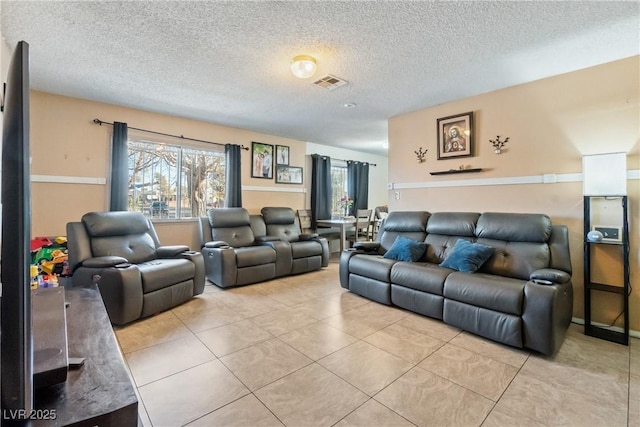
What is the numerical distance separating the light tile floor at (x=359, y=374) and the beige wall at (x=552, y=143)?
1.08m

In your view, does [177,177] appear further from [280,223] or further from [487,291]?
[487,291]

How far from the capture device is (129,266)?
2.70m

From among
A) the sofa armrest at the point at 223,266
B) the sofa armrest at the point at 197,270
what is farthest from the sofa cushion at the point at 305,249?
the sofa armrest at the point at 197,270

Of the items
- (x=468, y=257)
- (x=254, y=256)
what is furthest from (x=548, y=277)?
(x=254, y=256)

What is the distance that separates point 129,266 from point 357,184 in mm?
4969

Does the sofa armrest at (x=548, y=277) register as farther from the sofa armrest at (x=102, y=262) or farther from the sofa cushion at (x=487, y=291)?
the sofa armrest at (x=102, y=262)

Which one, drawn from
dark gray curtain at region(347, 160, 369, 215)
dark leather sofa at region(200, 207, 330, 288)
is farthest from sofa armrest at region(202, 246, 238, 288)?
dark gray curtain at region(347, 160, 369, 215)

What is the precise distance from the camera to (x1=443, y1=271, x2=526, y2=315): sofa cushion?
224 cm

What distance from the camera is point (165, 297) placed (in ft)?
9.45

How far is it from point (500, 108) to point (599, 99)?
2.67 feet

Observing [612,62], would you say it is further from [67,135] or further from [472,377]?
[67,135]

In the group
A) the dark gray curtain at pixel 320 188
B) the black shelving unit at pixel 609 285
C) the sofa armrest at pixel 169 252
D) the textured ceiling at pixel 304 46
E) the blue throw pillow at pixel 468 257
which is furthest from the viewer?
the dark gray curtain at pixel 320 188

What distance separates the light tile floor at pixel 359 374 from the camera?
1540 mm

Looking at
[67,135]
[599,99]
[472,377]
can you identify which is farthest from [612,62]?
[67,135]
